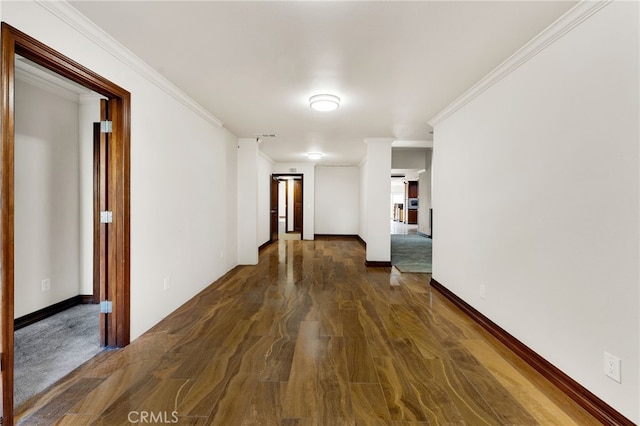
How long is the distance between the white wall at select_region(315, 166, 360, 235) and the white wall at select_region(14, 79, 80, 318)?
22.8 ft

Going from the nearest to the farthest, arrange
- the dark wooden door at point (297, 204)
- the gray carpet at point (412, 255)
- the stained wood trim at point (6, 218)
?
the stained wood trim at point (6, 218)
the gray carpet at point (412, 255)
the dark wooden door at point (297, 204)

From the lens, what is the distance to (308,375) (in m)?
2.02

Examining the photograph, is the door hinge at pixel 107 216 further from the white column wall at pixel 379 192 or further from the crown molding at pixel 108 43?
the white column wall at pixel 379 192

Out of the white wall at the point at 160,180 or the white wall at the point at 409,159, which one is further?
the white wall at the point at 409,159

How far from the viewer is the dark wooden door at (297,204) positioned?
11.1 meters

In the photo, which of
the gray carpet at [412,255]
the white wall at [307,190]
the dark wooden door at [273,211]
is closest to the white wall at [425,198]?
the gray carpet at [412,255]

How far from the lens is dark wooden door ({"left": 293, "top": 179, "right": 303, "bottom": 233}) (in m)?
11.1

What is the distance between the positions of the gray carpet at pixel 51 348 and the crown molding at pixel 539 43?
13.4ft

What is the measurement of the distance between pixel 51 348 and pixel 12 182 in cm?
164

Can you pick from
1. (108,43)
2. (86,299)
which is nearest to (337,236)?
(86,299)

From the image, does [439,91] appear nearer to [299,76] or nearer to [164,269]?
[299,76]

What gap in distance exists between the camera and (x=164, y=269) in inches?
119

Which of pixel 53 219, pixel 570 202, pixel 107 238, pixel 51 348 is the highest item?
pixel 570 202

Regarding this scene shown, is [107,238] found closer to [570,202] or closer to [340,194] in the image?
[570,202]
